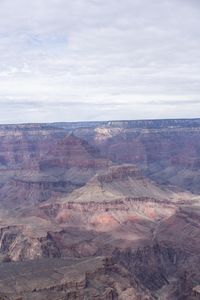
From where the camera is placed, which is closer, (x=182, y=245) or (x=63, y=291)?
(x=63, y=291)

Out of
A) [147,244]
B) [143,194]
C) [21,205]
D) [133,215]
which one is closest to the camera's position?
[147,244]

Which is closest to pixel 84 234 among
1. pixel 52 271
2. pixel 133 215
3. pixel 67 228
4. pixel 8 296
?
pixel 67 228

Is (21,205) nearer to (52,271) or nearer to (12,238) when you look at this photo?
(12,238)

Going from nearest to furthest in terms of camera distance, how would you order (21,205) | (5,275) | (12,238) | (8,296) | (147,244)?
(8,296), (5,275), (147,244), (12,238), (21,205)

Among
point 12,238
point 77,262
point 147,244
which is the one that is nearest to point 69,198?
point 12,238

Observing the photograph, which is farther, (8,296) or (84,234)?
(84,234)

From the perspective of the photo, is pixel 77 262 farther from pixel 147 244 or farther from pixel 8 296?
pixel 147 244

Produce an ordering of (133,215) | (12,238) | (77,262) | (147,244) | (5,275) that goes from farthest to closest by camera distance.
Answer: (133,215) < (12,238) < (147,244) < (77,262) < (5,275)

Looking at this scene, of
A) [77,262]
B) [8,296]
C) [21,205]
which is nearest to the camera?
[8,296]

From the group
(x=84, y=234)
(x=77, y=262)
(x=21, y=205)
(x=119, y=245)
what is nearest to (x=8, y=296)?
(x=77, y=262)
